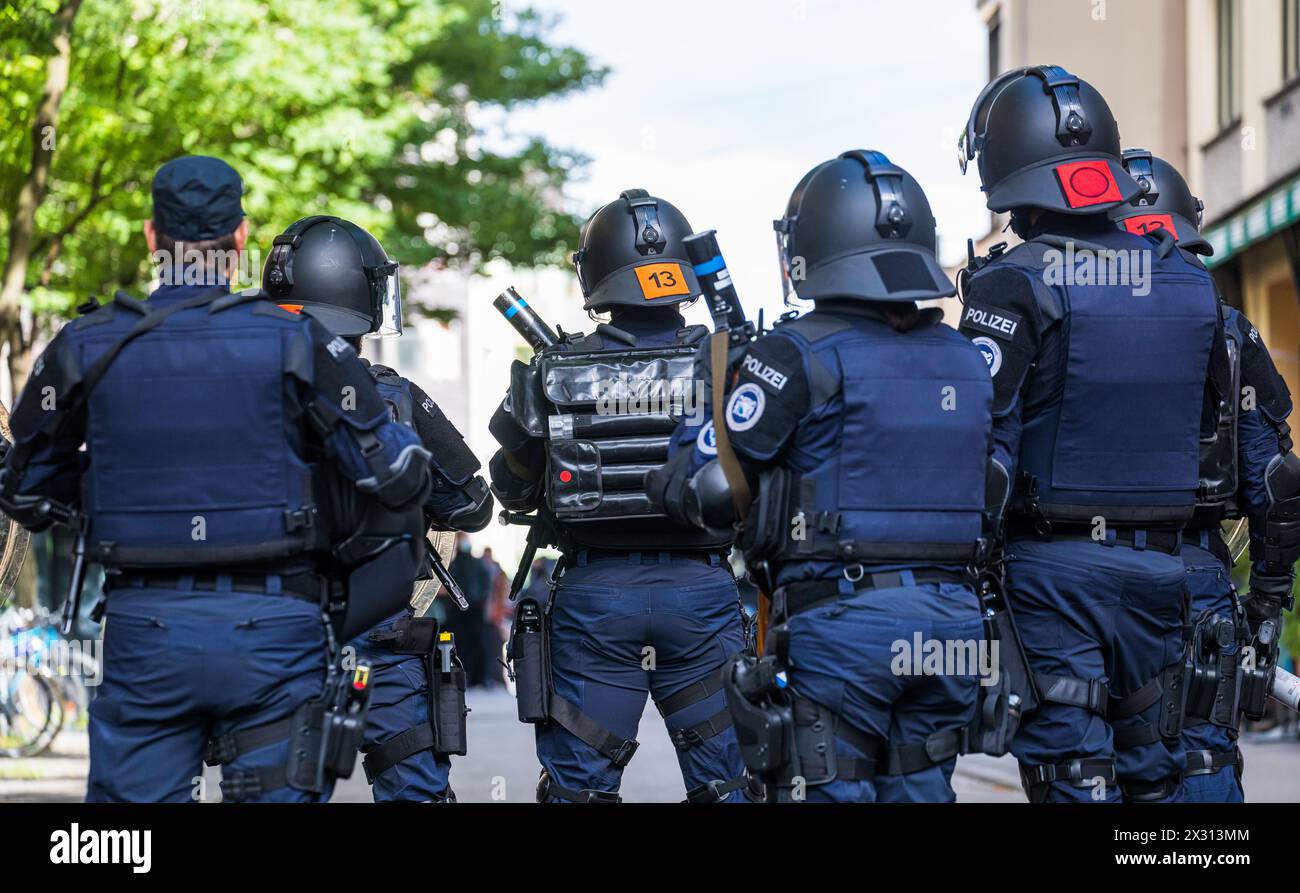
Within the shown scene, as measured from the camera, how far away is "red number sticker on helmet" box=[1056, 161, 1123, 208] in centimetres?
550

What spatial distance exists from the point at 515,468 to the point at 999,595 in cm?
196

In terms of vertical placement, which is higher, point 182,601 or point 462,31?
point 462,31

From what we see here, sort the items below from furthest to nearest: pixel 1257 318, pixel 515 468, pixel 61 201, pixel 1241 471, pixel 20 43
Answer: pixel 1257 318 < pixel 61 201 < pixel 20 43 < pixel 515 468 < pixel 1241 471

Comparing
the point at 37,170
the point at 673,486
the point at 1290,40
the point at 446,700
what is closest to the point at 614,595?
the point at 446,700

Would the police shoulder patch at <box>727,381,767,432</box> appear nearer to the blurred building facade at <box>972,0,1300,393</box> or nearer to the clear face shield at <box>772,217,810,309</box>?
the clear face shield at <box>772,217,810,309</box>

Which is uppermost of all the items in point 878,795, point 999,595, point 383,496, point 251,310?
point 251,310

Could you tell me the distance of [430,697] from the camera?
19.9ft

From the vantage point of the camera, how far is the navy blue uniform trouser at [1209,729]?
5672mm

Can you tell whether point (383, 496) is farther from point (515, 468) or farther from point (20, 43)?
point (20, 43)

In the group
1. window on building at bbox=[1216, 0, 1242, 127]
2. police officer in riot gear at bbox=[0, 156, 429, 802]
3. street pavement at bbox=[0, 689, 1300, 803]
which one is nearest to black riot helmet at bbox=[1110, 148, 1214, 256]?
police officer in riot gear at bbox=[0, 156, 429, 802]

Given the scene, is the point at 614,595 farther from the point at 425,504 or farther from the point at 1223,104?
the point at 1223,104

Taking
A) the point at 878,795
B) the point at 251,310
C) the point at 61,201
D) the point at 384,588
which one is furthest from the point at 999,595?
the point at 61,201

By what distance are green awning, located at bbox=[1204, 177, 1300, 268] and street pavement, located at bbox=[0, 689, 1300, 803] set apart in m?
4.22

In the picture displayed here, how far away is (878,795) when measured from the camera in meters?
4.64
